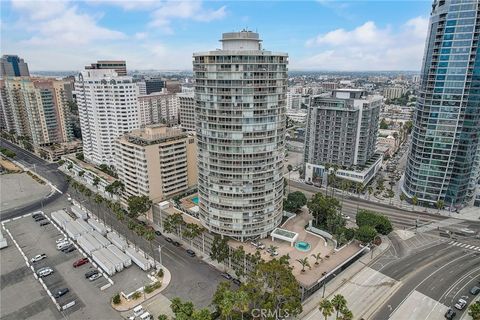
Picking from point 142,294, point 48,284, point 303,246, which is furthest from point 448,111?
point 48,284

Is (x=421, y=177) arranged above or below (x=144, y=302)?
above

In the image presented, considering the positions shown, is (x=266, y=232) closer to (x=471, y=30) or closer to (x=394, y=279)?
(x=394, y=279)

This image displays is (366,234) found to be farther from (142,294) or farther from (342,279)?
(142,294)

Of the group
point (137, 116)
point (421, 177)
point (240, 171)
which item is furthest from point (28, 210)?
point (421, 177)

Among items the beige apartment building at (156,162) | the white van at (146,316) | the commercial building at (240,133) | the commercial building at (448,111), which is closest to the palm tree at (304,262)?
the commercial building at (240,133)

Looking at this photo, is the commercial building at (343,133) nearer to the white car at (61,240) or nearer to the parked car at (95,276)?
the parked car at (95,276)

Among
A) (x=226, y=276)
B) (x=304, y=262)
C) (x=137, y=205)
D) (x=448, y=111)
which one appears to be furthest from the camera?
(x=448, y=111)
